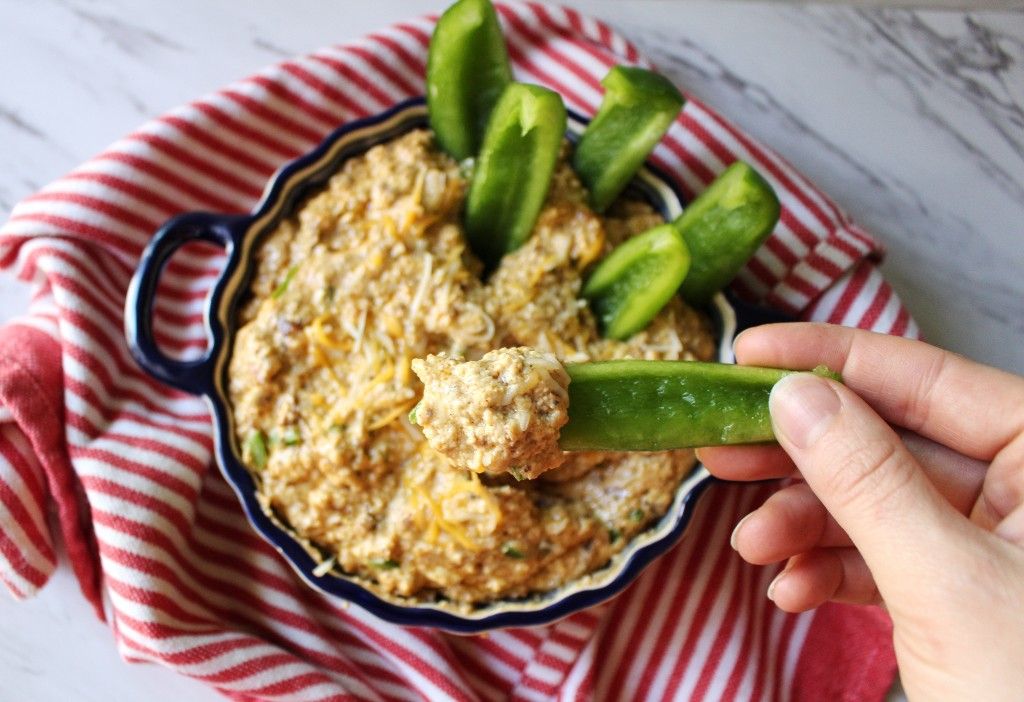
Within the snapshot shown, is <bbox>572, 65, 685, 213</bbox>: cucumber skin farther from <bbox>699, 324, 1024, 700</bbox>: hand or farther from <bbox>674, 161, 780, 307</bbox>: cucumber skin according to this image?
<bbox>699, 324, 1024, 700</bbox>: hand

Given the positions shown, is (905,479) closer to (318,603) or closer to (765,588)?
(765,588)

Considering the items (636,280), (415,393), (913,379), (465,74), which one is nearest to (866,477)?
(913,379)

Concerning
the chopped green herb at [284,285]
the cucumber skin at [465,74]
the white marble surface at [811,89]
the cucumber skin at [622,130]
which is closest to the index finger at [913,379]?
the cucumber skin at [622,130]

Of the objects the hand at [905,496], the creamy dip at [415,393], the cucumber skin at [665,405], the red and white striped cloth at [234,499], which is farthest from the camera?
the red and white striped cloth at [234,499]

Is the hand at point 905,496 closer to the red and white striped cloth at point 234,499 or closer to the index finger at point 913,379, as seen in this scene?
the index finger at point 913,379

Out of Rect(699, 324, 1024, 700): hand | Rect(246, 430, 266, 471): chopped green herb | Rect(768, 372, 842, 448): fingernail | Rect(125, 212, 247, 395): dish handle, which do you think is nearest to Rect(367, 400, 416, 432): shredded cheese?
Rect(246, 430, 266, 471): chopped green herb

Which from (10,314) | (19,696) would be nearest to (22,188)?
(10,314)

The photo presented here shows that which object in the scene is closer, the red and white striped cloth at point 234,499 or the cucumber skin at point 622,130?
the cucumber skin at point 622,130
